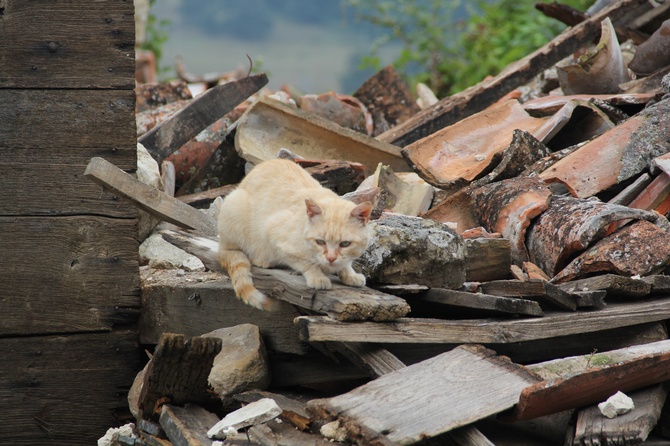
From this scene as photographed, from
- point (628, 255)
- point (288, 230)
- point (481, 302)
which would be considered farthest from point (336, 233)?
point (628, 255)

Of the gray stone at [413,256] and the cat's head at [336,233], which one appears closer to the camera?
the cat's head at [336,233]

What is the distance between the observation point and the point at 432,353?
3934mm

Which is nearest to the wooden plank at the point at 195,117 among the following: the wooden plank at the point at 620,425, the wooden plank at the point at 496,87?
the wooden plank at the point at 496,87

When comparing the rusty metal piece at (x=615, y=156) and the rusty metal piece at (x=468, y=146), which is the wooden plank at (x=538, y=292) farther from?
the rusty metal piece at (x=468, y=146)

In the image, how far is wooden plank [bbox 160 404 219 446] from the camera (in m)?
3.55

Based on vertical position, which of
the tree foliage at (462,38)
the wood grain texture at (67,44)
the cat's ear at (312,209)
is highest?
the wood grain texture at (67,44)

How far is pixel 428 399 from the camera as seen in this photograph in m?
3.19

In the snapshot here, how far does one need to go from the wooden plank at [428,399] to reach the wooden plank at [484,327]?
0.55 ft

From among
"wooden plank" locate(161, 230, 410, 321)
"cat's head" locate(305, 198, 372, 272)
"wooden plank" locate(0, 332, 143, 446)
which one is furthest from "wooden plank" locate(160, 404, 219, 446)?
"wooden plank" locate(0, 332, 143, 446)

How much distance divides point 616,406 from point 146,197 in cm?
267

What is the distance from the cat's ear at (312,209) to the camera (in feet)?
12.4

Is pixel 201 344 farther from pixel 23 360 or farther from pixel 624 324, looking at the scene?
pixel 624 324

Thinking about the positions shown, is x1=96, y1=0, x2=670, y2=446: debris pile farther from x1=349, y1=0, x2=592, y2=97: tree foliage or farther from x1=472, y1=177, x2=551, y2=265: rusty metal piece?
x1=349, y1=0, x2=592, y2=97: tree foliage

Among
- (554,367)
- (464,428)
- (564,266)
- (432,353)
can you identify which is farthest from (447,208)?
(464,428)
